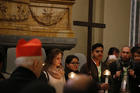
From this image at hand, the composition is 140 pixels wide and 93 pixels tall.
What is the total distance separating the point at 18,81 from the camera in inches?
113

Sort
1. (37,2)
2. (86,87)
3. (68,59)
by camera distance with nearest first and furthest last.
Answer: (86,87) → (68,59) → (37,2)

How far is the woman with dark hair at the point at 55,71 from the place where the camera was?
208 inches

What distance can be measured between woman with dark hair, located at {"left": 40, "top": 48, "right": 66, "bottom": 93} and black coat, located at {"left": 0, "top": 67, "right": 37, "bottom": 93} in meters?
2.13

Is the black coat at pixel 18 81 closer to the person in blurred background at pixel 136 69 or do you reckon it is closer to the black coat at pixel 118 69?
the black coat at pixel 118 69

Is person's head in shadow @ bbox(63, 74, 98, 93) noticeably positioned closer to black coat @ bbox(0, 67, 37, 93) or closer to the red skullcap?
black coat @ bbox(0, 67, 37, 93)

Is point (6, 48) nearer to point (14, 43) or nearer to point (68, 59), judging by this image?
point (14, 43)

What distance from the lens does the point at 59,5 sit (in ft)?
23.3

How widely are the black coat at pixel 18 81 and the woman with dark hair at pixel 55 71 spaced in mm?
2133

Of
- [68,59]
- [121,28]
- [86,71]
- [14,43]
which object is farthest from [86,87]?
[121,28]

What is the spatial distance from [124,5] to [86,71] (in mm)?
6677

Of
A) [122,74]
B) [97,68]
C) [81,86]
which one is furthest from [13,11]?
[81,86]

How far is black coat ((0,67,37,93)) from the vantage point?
2.77m

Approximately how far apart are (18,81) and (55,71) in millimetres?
2506

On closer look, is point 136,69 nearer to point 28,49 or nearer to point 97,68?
point 97,68
